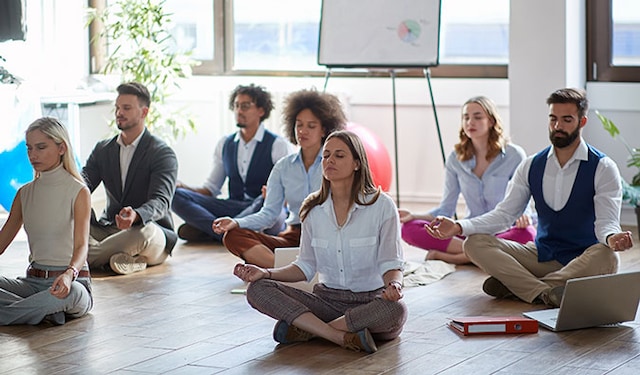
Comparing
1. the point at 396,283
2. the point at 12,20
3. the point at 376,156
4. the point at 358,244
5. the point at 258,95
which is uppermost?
the point at 12,20

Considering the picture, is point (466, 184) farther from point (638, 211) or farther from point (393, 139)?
point (393, 139)

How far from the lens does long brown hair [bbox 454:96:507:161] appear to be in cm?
569

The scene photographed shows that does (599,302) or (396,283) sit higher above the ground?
(396,283)

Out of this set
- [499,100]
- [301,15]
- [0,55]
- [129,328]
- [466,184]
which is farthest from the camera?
[301,15]

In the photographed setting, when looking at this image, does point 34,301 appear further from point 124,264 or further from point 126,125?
point 126,125

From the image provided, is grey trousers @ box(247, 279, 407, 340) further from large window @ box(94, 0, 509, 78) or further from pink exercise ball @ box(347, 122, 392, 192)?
large window @ box(94, 0, 509, 78)

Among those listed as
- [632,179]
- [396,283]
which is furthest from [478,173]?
[396,283]

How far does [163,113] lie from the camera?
7.80 meters

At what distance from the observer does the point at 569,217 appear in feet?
15.5

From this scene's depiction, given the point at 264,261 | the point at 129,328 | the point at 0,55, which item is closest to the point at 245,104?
the point at 264,261

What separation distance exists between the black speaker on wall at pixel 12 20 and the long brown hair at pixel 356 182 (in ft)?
11.3

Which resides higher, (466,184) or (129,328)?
(466,184)

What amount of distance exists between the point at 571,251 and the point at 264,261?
1440 mm

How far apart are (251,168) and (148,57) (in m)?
1.70
